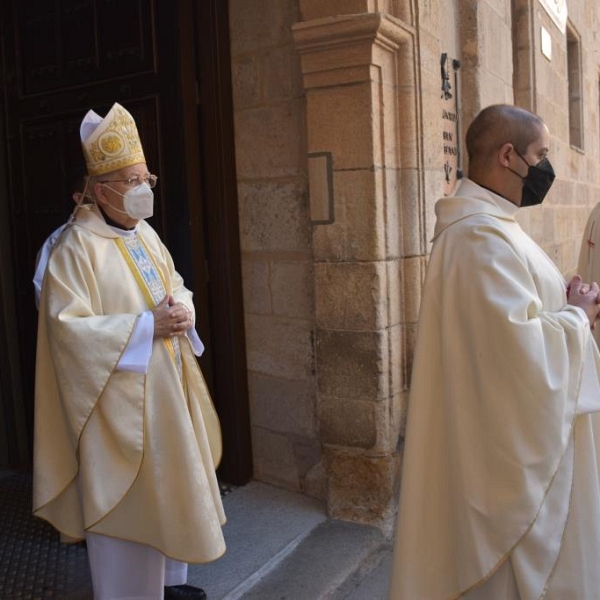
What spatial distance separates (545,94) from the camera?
642 centimetres

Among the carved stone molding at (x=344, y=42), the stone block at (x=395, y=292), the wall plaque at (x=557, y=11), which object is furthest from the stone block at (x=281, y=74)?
the wall plaque at (x=557, y=11)

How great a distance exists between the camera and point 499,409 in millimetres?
2080

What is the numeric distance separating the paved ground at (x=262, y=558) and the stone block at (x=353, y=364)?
667mm

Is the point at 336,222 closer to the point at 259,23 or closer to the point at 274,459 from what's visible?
the point at 259,23

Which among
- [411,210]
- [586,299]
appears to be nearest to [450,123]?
[411,210]

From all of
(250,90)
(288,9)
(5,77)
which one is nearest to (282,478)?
(250,90)

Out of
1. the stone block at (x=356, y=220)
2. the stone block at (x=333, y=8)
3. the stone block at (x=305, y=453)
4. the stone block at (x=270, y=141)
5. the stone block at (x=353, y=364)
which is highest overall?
the stone block at (x=333, y=8)

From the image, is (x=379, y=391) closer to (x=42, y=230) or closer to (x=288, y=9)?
(x=288, y=9)

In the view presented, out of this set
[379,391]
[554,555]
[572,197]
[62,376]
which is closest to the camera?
[554,555]

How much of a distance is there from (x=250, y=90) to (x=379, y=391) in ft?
5.56

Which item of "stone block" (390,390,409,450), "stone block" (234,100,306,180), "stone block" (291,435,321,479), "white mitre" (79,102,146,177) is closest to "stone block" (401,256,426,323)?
"stone block" (390,390,409,450)

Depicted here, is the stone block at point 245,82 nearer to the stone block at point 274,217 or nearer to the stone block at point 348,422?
the stone block at point 274,217

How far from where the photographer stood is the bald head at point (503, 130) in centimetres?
226

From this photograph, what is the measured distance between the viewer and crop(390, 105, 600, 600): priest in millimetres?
2047
